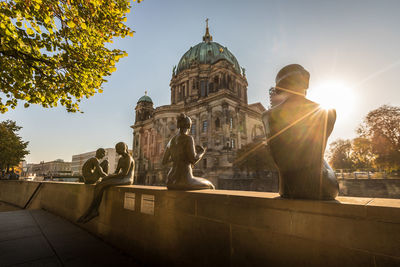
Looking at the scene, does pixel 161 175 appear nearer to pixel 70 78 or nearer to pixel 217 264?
pixel 70 78

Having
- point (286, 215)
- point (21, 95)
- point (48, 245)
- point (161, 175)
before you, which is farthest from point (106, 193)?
point (161, 175)

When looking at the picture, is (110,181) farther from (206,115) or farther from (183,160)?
(206,115)

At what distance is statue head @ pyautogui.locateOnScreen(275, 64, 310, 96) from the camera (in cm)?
233

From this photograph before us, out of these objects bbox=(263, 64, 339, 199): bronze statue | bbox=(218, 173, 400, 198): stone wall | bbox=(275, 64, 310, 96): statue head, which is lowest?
bbox=(218, 173, 400, 198): stone wall

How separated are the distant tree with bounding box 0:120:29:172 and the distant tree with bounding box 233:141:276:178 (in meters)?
32.5

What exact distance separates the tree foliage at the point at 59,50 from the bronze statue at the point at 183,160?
12.0ft

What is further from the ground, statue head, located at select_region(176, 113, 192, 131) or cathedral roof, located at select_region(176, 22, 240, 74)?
cathedral roof, located at select_region(176, 22, 240, 74)

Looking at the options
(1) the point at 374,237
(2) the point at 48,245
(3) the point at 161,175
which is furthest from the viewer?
(3) the point at 161,175

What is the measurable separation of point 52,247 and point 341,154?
69.6 metres

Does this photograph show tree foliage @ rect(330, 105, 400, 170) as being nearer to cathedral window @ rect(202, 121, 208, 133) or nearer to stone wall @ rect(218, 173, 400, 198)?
stone wall @ rect(218, 173, 400, 198)

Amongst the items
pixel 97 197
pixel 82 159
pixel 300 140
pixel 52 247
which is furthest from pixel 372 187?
pixel 82 159

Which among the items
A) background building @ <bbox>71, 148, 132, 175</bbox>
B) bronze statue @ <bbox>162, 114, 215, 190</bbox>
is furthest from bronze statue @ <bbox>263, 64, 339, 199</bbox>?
background building @ <bbox>71, 148, 132, 175</bbox>

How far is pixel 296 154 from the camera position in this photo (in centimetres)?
216

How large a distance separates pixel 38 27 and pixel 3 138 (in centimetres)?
2990
